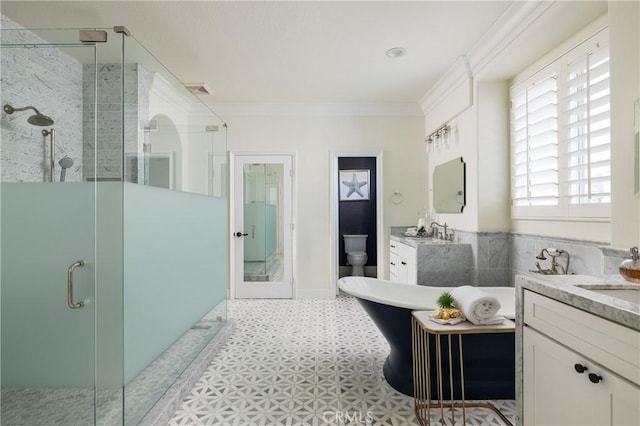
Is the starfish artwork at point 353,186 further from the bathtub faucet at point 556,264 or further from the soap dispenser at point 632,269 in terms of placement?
the soap dispenser at point 632,269

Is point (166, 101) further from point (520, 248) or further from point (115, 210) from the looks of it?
point (520, 248)

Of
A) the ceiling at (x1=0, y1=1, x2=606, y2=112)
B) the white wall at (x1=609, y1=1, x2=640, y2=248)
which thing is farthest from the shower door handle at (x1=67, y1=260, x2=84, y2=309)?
the white wall at (x1=609, y1=1, x2=640, y2=248)

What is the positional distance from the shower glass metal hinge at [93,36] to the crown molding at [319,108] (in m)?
2.76

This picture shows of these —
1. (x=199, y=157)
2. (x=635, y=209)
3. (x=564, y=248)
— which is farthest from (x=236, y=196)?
(x=635, y=209)

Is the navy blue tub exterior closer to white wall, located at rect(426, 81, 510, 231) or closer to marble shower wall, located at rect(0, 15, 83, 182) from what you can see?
white wall, located at rect(426, 81, 510, 231)

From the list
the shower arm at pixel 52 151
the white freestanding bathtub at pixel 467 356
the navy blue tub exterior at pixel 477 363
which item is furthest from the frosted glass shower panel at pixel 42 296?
the navy blue tub exterior at pixel 477 363

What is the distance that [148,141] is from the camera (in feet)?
7.66

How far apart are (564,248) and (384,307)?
54.8 inches

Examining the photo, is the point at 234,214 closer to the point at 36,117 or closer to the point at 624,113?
the point at 36,117

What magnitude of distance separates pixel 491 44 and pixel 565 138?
38.0 inches

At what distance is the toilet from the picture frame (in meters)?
0.69

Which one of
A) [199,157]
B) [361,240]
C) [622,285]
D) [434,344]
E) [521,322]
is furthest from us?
[361,240]

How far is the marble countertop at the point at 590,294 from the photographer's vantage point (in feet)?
3.07

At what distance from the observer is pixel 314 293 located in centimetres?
455
